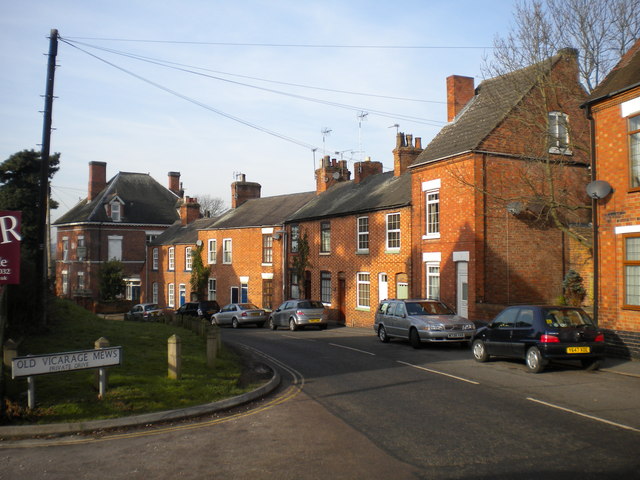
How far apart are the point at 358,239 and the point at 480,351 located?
15.9m

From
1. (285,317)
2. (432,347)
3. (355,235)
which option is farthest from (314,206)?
(432,347)

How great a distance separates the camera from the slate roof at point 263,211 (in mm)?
40566

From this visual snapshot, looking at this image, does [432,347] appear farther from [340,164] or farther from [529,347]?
[340,164]

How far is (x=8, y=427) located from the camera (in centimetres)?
858

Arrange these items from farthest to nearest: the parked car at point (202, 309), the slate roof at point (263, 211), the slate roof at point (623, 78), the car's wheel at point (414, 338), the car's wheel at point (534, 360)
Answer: the slate roof at point (263, 211), the parked car at point (202, 309), the car's wheel at point (414, 338), the slate roof at point (623, 78), the car's wheel at point (534, 360)

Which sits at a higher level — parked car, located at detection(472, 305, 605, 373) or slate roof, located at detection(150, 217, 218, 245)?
slate roof, located at detection(150, 217, 218, 245)

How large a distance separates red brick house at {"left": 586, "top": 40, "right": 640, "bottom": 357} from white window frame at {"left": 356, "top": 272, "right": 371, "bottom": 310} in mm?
14641

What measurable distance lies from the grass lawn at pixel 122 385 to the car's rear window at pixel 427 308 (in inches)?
275

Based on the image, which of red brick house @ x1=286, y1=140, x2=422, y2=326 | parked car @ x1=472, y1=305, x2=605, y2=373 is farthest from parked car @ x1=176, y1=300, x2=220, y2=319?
parked car @ x1=472, y1=305, x2=605, y2=373

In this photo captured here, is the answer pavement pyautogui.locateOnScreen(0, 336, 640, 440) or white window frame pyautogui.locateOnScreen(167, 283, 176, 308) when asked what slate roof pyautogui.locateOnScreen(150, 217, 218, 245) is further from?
pavement pyautogui.locateOnScreen(0, 336, 640, 440)

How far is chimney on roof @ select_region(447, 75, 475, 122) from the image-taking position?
27391 millimetres

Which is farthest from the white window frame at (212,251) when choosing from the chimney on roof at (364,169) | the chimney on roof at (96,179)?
the chimney on roof at (96,179)

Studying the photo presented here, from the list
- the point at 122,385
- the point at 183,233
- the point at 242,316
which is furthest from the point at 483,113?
the point at 183,233

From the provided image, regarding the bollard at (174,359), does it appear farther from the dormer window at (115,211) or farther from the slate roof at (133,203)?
the dormer window at (115,211)
